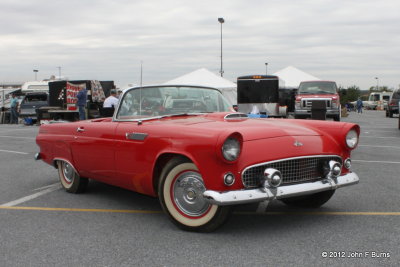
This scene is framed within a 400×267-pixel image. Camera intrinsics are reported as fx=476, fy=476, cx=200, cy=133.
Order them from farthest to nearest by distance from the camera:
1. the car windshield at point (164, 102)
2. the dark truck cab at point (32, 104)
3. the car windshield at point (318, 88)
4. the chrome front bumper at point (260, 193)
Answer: the dark truck cab at point (32, 104) < the car windshield at point (318, 88) < the car windshield at point (164, 102) < the chrome front bumper at point (260, 193)

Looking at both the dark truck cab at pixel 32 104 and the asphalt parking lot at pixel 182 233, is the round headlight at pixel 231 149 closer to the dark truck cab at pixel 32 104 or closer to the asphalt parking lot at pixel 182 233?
the asphalt parking lot at pixel 182 233

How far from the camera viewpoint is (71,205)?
5379mm

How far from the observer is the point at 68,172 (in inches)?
241

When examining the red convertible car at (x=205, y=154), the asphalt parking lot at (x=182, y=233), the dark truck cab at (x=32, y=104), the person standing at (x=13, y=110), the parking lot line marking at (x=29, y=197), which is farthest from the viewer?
the person standing at (x=13, y=110)

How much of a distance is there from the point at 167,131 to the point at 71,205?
183 centimetres

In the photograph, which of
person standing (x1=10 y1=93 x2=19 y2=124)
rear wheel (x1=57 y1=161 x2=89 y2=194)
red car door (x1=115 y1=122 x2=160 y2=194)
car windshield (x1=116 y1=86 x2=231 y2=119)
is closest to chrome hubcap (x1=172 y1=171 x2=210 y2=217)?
red car door (x1=115 y1=122 x2=160 y2=194)

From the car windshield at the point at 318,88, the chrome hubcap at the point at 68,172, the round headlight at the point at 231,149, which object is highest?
the car windshield at the point at 318,88

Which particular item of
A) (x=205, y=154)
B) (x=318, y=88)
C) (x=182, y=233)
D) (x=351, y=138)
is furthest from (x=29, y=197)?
(x=318, y=88)

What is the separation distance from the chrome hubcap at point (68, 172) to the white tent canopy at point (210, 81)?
20810mm

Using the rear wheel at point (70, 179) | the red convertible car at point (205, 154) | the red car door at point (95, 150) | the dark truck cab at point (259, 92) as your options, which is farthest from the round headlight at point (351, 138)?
the dark truck cab at point (259, 92)

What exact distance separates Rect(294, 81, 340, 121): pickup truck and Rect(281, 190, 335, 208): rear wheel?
Answer: 17.0 m

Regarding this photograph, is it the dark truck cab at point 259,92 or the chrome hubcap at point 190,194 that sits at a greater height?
the dark truck cab at point 259,92

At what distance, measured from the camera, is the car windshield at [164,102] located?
5148 mm

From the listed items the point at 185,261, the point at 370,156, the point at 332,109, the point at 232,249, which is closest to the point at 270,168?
the point at 232,249
